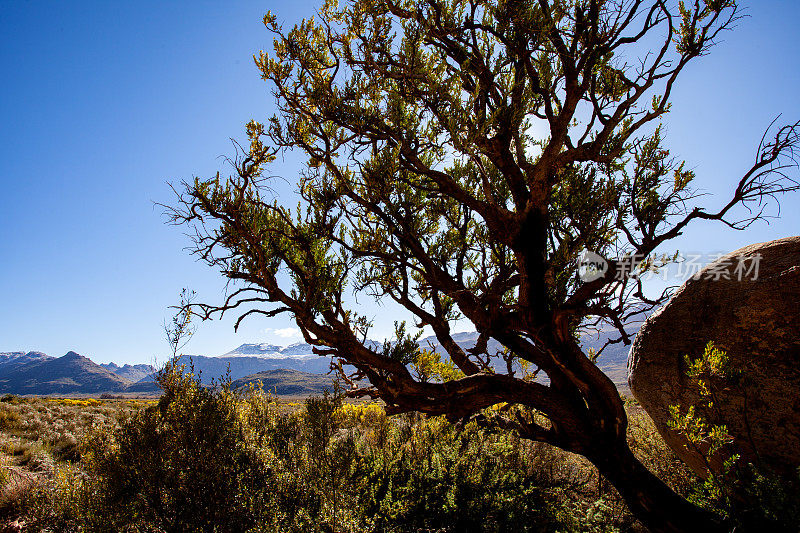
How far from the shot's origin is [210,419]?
5316mm

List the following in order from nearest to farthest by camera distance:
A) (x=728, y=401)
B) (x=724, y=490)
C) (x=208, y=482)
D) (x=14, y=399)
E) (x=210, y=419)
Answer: (x=724, y=490) < (x=208, y=482) < (x=210, y=419) < (x=728, y=401) < (x=14, y=399)

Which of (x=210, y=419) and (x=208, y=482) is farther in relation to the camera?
(x=210, y=419)

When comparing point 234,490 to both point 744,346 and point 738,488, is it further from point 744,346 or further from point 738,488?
point 744,346

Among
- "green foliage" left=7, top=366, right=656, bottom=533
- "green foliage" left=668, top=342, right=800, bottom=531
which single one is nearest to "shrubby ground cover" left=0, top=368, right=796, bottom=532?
"green foliage" left=7, top=366, right=656, bottom=533

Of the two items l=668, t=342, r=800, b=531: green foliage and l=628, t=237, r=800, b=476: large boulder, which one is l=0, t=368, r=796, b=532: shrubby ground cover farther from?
l=628, t=237, r=800, b=476: large boulder

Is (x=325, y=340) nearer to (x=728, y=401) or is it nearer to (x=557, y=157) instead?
(x=557, y=157)

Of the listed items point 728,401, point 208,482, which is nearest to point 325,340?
point 208,482

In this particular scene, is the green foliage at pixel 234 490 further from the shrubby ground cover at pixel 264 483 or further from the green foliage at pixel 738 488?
the green foliage at pixel 738 488

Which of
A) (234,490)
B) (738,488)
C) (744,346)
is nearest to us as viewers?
(738,488)

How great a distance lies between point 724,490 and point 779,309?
305 centimetres

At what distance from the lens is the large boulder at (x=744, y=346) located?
529 cm

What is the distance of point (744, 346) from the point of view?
222 inches

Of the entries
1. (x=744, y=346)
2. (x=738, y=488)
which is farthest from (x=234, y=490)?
(x=744, y=346)

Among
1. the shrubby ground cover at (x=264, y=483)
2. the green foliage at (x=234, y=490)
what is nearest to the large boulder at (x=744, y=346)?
the shrubby ground cover at (x=264, y=483)
